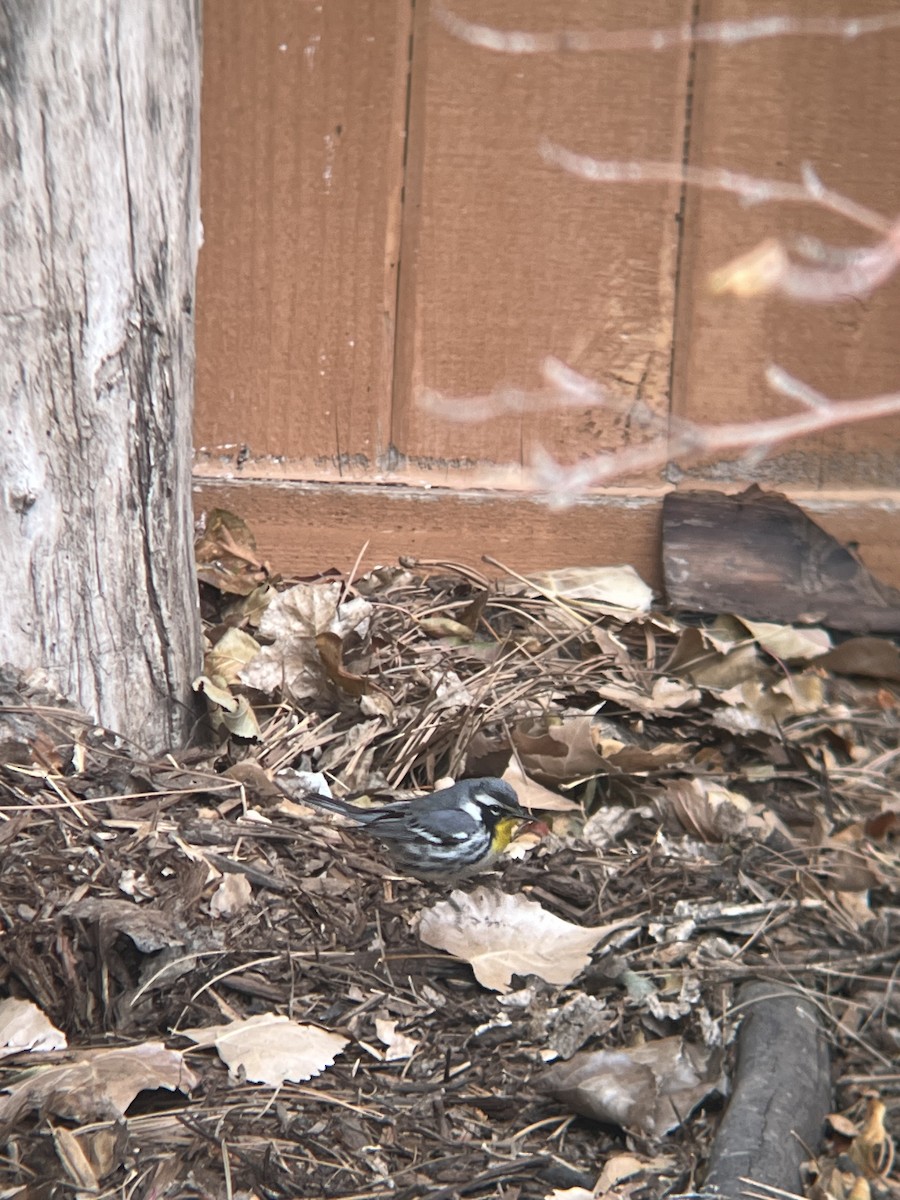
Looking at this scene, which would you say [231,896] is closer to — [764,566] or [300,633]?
[300,633]

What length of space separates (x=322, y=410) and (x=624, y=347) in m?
1.05

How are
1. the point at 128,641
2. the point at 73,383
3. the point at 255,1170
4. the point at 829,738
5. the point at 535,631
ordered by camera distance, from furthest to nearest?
the point at 535,631
the point at 829,738
the point at 128,641
the point at 73,383
the point at 255,1170

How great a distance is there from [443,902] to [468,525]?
166cm

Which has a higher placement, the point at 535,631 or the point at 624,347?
the point at 624,347

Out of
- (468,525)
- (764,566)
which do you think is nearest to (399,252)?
(468,525)

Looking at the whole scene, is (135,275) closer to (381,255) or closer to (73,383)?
(73,383)

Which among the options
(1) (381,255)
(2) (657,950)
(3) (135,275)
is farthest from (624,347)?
(2) (657,950)

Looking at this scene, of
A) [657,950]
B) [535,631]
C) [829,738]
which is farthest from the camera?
[535,631]

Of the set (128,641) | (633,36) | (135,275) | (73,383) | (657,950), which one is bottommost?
(657,950)

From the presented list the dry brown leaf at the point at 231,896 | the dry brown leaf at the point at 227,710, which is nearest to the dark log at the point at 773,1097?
the dry brown leaf at the point at 231,896

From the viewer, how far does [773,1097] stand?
245 cm

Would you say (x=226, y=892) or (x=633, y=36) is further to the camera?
(x=633, y=36)

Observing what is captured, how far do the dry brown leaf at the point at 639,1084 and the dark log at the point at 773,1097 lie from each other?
0.25 ft

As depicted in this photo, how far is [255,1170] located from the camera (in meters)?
2.18
